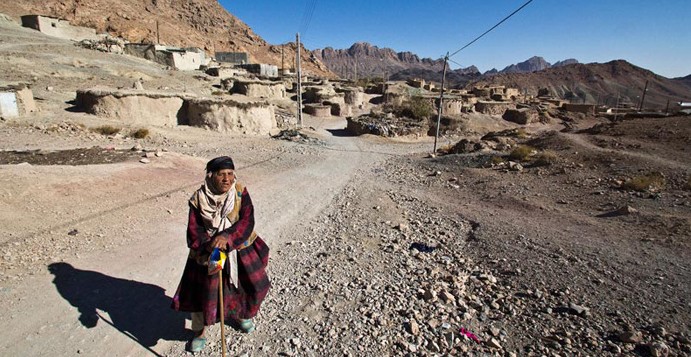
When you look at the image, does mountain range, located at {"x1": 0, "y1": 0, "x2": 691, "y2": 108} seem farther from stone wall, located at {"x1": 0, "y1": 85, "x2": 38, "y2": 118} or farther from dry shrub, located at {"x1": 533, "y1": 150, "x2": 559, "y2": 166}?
dry shrub, located at {"x1": 533, "y1": 150, "x2": 559, "y2": 166}

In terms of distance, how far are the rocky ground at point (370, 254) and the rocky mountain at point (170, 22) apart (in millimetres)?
44824

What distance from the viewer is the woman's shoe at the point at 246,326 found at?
3.14 metres

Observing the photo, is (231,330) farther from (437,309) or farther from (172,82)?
(172,82)

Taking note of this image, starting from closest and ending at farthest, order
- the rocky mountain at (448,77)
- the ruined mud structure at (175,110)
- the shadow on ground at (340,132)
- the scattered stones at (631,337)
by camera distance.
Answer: the scattered stones at (631,337), the ruined mud structure at (175,110), the shadow on ground at (340,132), the rocky mountain at (448,77)

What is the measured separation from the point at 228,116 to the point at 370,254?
A: 1133 centimetres

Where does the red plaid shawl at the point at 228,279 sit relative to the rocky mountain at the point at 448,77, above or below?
below

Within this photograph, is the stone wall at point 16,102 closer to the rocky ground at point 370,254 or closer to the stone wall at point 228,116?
the rocky ground at point 370,254

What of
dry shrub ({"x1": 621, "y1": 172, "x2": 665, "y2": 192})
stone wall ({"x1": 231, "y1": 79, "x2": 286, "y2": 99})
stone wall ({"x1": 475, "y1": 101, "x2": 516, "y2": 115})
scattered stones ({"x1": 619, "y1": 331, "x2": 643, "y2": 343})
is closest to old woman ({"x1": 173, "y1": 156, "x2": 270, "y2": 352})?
scattered stones ({"x1": 619, "y1": 331, "x2": 643, "y2": 343})

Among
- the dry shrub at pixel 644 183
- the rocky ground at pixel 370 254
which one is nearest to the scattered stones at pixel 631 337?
the rocky ground at pixel 370 254

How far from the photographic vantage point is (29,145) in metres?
8.59

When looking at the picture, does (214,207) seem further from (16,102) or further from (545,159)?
(16,102)

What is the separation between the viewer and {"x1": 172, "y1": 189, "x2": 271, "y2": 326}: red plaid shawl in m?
2.64

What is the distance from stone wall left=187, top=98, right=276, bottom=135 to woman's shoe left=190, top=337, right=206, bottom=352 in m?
12.4

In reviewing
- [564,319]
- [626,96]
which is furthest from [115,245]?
[626,96]
